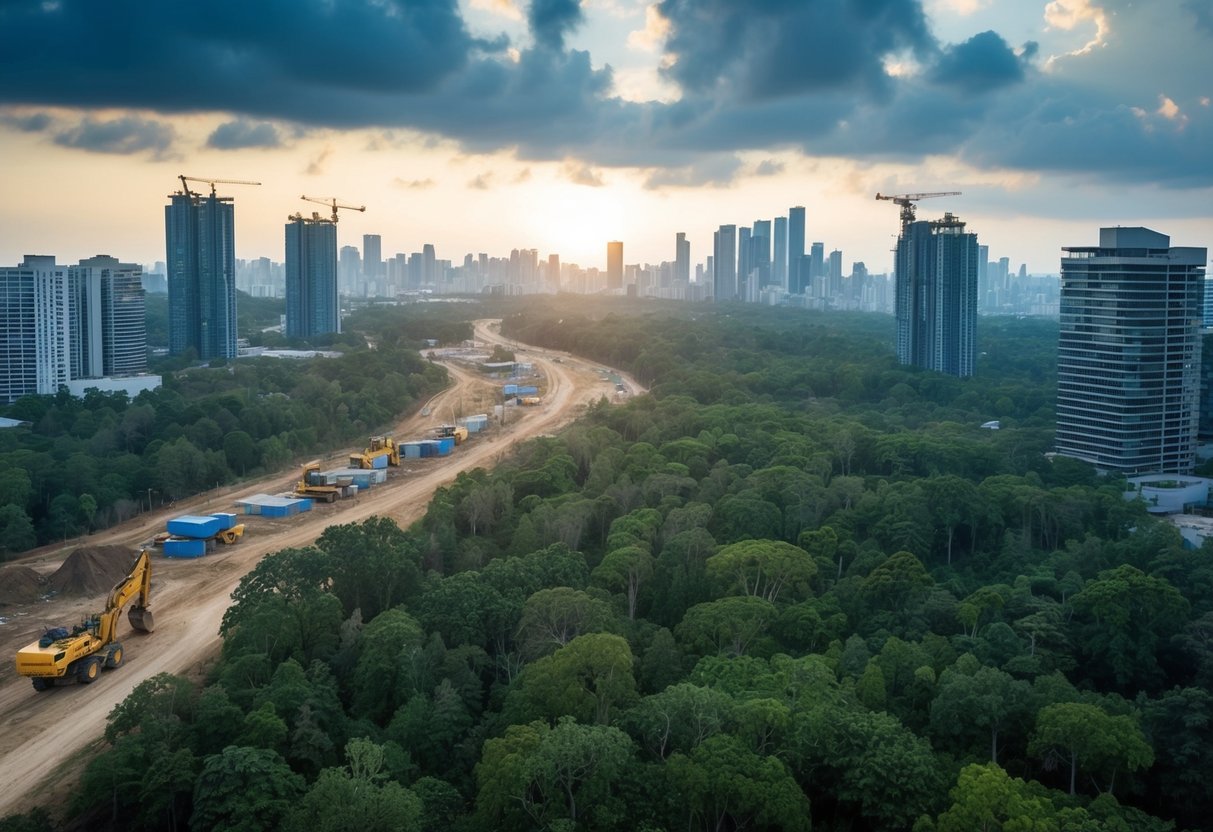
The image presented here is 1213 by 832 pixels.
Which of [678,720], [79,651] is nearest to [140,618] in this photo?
[79,651]

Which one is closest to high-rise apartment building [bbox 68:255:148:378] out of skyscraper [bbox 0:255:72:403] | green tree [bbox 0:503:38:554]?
skyscraper [bbox 0:255:72:403]

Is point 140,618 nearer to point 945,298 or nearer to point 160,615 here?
point 160,615

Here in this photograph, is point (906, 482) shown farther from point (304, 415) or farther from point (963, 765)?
point (304, 415)

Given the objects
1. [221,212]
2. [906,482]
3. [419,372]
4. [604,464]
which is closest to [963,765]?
[906,482]

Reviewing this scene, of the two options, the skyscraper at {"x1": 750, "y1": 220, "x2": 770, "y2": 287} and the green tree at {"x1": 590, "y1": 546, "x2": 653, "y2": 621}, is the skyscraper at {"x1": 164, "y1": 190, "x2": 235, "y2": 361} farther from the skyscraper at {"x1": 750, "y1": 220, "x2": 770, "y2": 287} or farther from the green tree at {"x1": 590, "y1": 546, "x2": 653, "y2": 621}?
the skyscraper at {"x1": 750, "y1": 220, "x2": 770, "y2": 287}

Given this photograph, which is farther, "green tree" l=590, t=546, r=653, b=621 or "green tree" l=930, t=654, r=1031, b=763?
"green tree" l=590, t=546, r=653, b=621

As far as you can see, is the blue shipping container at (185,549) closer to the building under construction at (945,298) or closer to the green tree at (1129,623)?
the green tree at (1129,623)

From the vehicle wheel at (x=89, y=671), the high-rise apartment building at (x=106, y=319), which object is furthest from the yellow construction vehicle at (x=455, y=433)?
the high-rise apartment building at (x=106, y=319)
